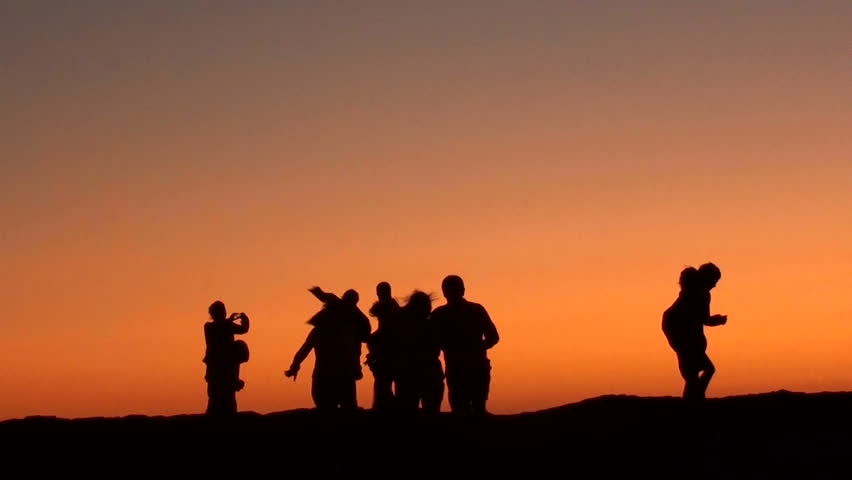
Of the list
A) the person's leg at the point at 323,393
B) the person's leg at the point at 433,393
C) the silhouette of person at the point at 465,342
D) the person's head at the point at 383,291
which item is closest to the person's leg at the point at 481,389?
the silhouette of person at the point at 465,342

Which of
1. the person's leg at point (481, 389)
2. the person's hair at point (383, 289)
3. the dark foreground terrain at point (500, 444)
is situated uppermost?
the person's hair at point (383, 289)

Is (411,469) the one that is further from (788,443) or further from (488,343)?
(788,443)

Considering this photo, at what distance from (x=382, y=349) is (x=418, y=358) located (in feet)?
2.17

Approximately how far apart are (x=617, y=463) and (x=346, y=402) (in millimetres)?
5323

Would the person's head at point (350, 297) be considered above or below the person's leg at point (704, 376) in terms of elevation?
above

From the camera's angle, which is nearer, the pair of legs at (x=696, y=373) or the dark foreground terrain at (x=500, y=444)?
the dark foreground terrain at (x=500, y=444)

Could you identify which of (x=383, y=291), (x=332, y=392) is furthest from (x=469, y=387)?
(x=332, y=392)

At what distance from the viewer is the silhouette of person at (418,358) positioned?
1764 cm

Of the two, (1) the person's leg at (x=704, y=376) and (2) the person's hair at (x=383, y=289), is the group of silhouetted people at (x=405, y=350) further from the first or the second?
(1) the person's leg at (x=704, y=376)

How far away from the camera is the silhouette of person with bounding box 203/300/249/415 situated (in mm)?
20219

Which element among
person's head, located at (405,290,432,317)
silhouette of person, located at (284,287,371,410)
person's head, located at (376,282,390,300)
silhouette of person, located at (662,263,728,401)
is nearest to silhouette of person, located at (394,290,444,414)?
person's head, located at (405,290,432,317)

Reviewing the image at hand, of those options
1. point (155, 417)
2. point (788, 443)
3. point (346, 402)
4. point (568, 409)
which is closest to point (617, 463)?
point (788, 443)

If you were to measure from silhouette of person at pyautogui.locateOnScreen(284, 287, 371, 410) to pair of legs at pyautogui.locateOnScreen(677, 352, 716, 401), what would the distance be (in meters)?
4.19

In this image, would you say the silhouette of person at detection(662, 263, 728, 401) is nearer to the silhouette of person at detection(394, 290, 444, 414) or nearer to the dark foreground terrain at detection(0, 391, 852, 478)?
the dark foreground terrain at detection(0, 391, 852, 478)
